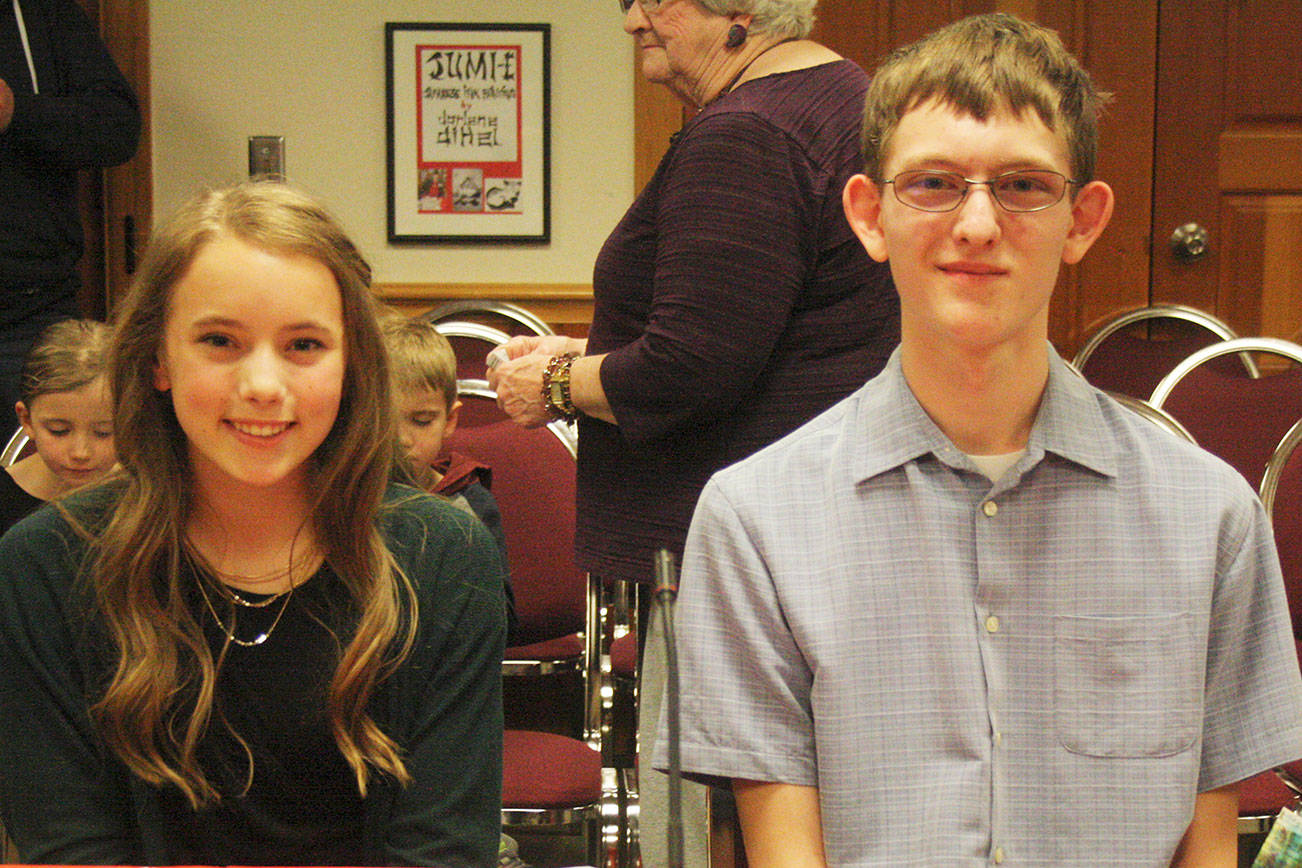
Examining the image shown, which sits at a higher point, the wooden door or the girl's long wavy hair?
the wooden door

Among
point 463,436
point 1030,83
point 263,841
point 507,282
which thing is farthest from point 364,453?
point 507,282

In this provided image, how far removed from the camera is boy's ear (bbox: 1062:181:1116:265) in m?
1.14

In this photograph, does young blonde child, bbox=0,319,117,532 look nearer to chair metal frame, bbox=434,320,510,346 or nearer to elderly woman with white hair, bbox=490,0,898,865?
chair metal frame, bbox=434,320,510,346

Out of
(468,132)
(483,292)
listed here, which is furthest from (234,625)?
(468,132)

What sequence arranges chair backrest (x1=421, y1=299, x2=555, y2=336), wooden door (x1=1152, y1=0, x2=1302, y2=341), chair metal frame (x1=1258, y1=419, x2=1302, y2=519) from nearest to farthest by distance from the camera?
chair metal frame (x1=1258, y1=419, x2=1302, y2=519)
chair backrest (x1=421, y1=299, x2=555, y2=336)
wooden door (x1=1152, y1=0, x2=1302, y2=341)

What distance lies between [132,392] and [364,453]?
0.78ft

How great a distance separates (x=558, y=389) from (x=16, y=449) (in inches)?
57.3

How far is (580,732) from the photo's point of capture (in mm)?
2861

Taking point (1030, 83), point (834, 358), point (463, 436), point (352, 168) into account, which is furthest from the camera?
point (352, 168)

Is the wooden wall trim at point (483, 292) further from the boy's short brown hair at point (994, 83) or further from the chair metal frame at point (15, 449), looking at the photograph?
the boy's short brown hair at point (994, 83)

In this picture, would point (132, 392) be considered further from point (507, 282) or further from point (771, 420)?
point (507, 282)

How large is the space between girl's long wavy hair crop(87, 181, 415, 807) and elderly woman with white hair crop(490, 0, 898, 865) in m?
0.44

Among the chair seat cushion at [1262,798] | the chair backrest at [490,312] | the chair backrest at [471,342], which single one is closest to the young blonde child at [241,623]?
the chair seat cushion at [1262,798]

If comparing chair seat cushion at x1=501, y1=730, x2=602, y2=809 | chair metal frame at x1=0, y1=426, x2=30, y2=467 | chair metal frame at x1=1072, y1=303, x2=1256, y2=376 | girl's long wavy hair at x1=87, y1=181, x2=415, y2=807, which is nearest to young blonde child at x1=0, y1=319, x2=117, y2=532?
chair metal frame at x1=0, y1=426, x2=30, y2=467
